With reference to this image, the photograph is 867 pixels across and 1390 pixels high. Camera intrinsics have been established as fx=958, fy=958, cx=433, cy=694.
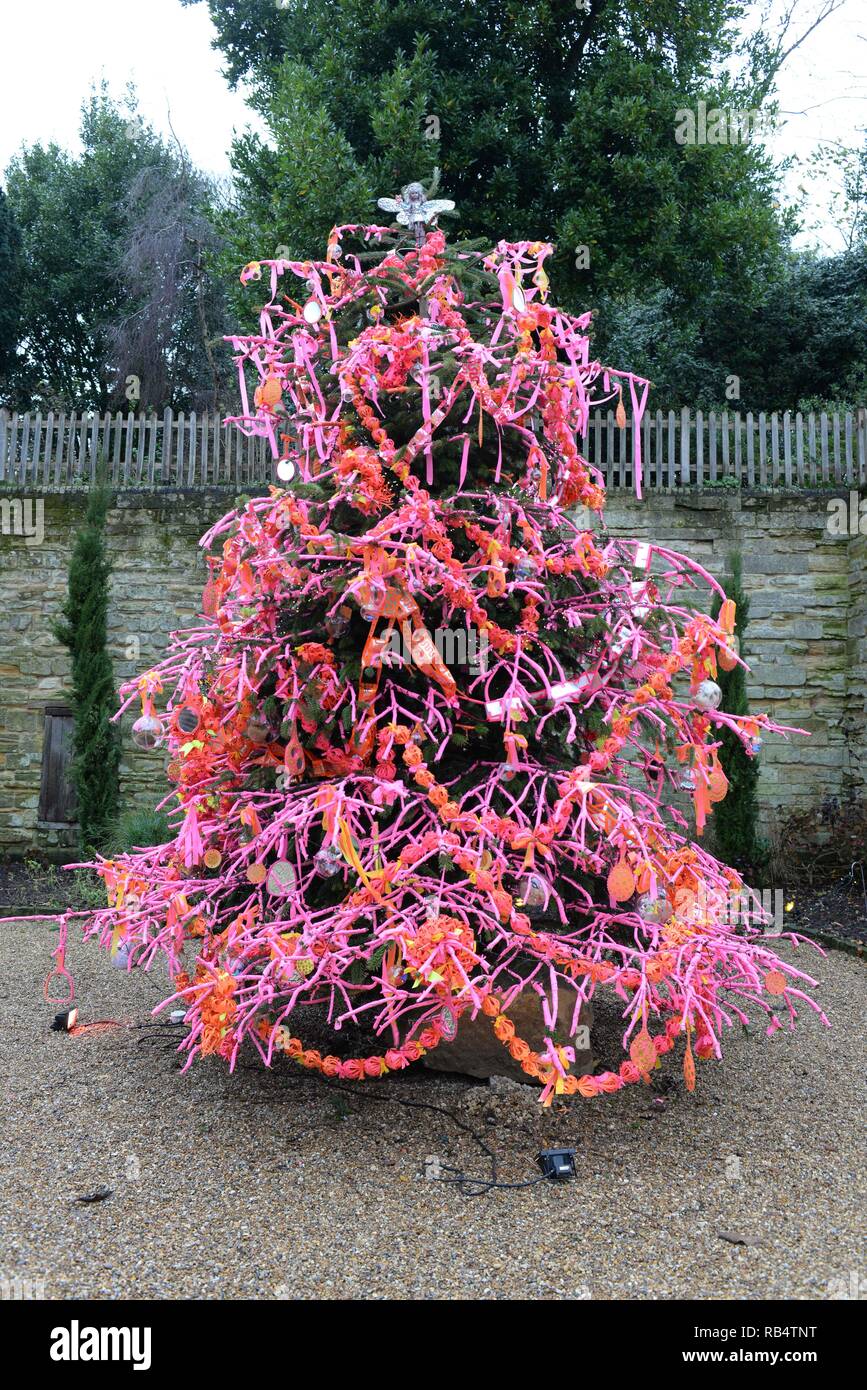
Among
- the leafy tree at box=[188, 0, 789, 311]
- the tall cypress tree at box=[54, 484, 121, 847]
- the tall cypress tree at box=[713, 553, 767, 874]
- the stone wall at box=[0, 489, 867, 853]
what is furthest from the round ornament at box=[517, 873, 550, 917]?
the leafy tree at box=[188, 0, 789, 311]

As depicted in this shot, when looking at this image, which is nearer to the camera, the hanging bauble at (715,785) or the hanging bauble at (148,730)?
the hanging bauble at (715,785)

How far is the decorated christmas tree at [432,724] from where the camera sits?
91.4 inches

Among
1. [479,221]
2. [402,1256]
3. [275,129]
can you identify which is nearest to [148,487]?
[275,129]

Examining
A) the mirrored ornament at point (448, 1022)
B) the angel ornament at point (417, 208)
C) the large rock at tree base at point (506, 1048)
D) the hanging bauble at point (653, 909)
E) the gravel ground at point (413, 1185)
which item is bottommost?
the gravel ground at point (413, 1185)

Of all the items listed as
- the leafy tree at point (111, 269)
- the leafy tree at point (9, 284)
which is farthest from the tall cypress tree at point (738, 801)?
the leafy tree at point (9, 284)

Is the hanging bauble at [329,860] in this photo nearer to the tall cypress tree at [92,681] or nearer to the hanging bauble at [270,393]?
the hanging bauble at [270,393]

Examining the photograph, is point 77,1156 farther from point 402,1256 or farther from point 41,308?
point 41,308

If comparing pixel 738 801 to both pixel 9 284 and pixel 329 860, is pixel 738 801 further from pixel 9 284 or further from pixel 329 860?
pixel 9 284

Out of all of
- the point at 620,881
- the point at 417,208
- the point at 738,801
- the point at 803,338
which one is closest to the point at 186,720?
the point at 620,881

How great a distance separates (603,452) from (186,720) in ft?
17.5

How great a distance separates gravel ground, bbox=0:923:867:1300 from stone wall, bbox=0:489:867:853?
4.13 metres

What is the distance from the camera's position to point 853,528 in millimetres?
6902

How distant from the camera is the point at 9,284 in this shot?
14.1m

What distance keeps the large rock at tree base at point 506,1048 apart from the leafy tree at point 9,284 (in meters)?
14.5
